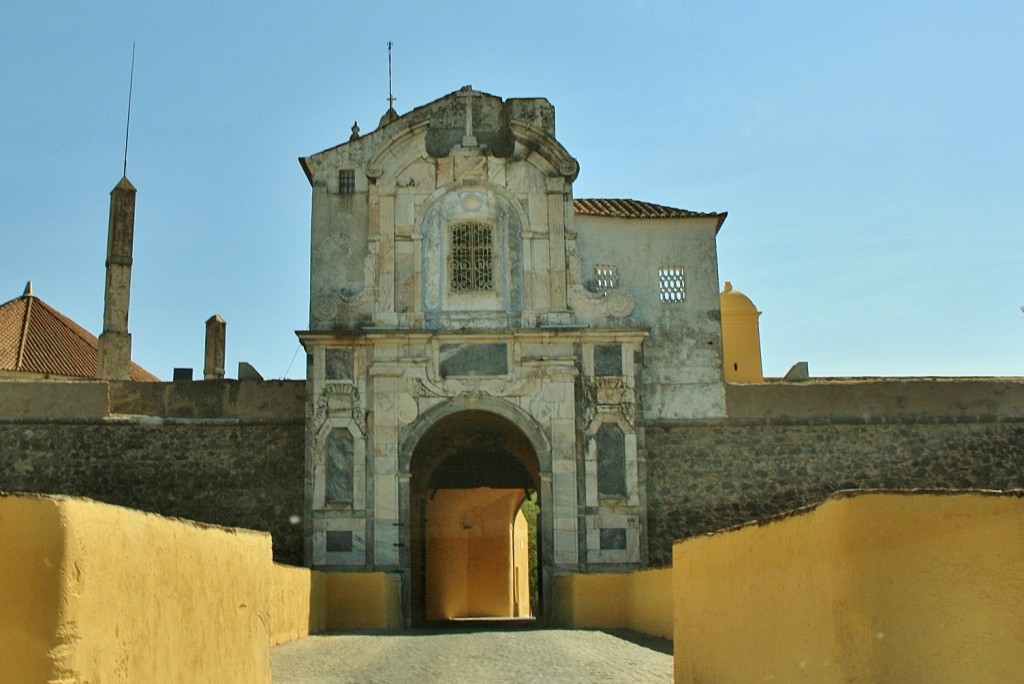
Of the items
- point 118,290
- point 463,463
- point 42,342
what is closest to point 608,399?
point 463,463

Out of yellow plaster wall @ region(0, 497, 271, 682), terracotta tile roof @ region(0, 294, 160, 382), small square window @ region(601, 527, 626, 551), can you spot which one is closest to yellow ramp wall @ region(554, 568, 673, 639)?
small square window @ region(601, 527, 626, 551)

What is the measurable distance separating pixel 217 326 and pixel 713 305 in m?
13.7

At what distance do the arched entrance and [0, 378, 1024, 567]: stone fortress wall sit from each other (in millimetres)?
2717

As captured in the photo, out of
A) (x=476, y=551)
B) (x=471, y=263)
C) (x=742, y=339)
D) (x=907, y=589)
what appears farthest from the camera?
(x=476, y=551)

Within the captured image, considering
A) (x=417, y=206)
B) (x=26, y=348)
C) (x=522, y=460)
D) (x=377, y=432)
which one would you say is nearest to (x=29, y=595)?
(x=377, y=432)

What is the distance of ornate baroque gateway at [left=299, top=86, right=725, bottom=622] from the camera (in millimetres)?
20234

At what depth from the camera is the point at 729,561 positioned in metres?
7.43

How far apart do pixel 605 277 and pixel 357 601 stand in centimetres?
767

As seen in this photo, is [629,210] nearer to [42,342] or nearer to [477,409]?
[477,409]

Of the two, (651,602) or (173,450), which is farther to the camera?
(173,450)

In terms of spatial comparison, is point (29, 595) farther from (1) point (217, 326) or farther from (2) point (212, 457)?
(1) point (217, 326)

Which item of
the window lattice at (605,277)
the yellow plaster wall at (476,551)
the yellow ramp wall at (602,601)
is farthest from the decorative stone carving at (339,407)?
the yellow plaster wall at (476,551)

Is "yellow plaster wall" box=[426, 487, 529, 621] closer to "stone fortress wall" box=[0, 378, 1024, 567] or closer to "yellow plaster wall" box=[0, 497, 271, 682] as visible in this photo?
"stone fortress wall" box=[0, 378, 1024, 567]

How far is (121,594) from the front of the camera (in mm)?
5387
